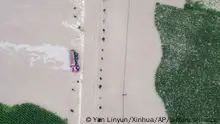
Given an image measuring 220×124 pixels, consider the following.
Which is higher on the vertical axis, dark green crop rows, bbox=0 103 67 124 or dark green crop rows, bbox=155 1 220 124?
dark green crop rows, bbox=155 1 220 124

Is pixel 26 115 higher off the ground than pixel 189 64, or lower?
lower

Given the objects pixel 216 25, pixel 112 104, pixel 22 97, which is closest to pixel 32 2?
pixel 22 97

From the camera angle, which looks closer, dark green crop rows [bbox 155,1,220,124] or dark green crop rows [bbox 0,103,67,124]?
dark green crop rows [bbox 0,103,67,124]

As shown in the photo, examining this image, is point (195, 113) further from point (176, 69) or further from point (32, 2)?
point (32, 2)

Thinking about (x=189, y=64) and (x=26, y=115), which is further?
(x=189, y=64)
